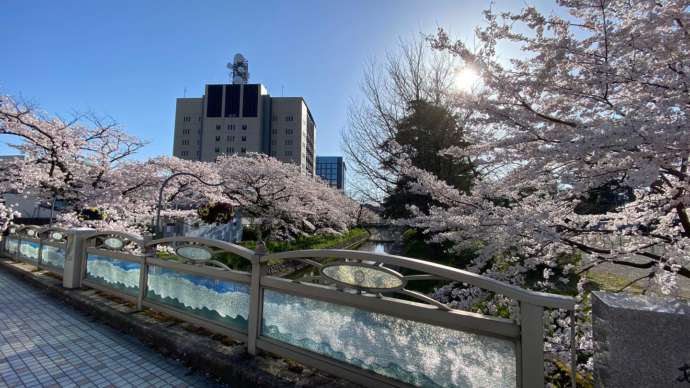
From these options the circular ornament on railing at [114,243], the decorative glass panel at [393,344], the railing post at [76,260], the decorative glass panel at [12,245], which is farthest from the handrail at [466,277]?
the decorative glass panel at [12,245]

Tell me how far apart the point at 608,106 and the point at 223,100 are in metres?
63.6

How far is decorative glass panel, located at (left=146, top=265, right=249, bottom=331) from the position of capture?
2.94 m

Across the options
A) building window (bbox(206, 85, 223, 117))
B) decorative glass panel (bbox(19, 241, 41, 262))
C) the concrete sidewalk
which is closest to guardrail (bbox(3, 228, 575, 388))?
the concrete sidewalk

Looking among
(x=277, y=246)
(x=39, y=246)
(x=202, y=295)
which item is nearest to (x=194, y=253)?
(x=202, y=295)

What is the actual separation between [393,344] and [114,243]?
4525 mm

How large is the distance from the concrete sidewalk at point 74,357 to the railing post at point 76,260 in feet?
2.66

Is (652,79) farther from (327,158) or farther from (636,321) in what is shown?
(327,158)

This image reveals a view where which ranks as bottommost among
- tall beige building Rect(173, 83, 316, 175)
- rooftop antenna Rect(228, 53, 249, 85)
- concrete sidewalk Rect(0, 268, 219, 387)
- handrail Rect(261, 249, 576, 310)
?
concrete sidewalk Rect(0, 268, 219, 387)

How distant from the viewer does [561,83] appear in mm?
2662

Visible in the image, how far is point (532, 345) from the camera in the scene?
1.60 meters

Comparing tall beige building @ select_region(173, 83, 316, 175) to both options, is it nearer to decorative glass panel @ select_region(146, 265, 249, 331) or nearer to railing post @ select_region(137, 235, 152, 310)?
railing post @ select_region(137, 235, 152, 310)

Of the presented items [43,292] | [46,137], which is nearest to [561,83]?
[43,292]

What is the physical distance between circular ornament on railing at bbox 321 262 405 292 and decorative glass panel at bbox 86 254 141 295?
3.10 meters

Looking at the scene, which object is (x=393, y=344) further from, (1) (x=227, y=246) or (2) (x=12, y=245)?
(2) (x=12, y=245)
